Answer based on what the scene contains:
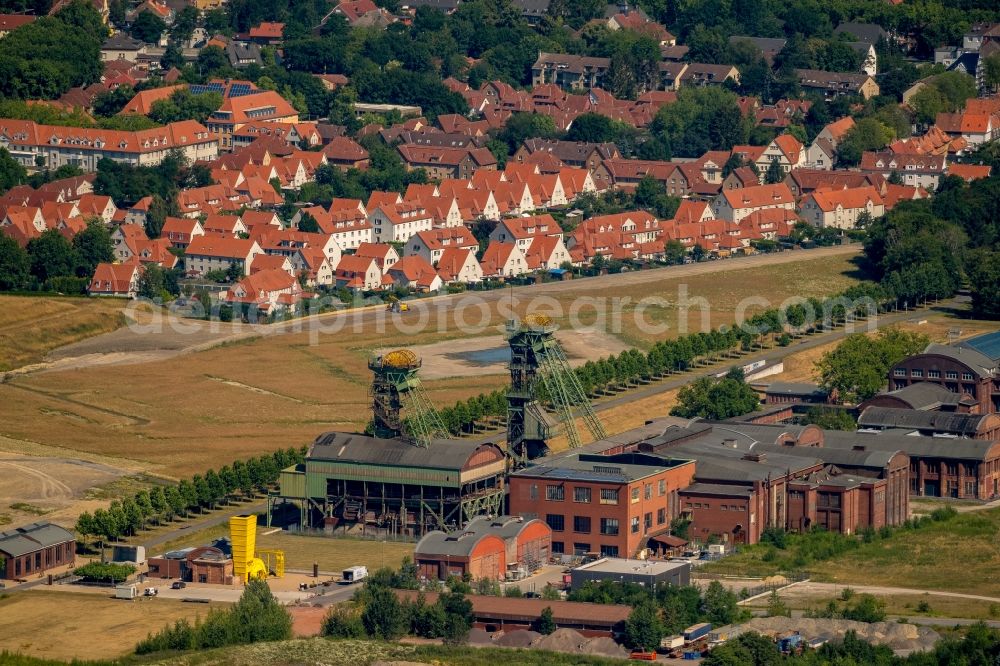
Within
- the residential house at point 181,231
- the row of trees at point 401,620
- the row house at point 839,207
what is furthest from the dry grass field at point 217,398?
the row house at point 839,207

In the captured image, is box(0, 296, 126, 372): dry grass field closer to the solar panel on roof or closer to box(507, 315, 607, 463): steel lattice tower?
box(507, 315, 607, 463): steel lattice tower

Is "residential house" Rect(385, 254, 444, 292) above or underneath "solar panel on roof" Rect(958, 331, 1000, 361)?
above

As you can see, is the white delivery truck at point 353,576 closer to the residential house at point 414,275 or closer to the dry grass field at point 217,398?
the dry grass field at point 217,398

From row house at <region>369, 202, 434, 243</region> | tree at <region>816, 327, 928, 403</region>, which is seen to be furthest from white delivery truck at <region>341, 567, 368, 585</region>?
row house at <region>369, 202, 434, 243</region>

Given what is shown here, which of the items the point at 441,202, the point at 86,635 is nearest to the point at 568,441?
the point at 86,635

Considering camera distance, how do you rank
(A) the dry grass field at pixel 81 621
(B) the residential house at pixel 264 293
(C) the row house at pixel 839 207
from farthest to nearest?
(C) the row house at pixel 839 207 < (B) the residential house at pixel 264 293 < (A) the dry grass field at pixel 81 621

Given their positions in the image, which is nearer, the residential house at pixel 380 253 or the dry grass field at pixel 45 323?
the dry grass field at pixel 45 323
